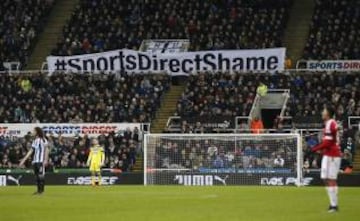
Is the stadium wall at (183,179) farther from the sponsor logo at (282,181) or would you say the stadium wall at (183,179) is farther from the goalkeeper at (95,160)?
the goalkeeper at (95,160)

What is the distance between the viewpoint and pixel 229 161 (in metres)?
35.6

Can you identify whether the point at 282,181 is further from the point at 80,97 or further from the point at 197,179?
the point at 80,97

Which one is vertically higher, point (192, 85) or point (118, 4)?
point (118, 4)

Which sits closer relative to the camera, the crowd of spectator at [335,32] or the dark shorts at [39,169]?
the dark shorts at [39,169]

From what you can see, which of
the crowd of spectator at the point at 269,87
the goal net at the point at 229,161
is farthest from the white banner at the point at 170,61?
the goal net at the point at 229,161

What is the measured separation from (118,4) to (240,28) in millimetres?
7755

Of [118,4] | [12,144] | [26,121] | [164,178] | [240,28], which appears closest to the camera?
[164,178]

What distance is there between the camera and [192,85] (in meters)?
44.2

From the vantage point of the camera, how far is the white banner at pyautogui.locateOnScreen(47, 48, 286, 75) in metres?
45.5

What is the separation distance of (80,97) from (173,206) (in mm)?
23149

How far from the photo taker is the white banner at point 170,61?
45.5 meters

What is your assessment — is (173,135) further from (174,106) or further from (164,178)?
(174,106)

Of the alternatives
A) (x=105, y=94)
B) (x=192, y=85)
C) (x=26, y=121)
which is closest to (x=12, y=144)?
(x=26, y=121)

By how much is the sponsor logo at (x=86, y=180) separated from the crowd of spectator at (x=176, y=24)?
483 inches
